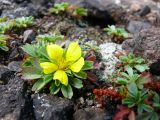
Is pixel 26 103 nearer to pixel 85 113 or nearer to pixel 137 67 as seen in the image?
pixel 85 113

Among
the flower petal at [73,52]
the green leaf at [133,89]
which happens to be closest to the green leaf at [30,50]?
the flower petal at [73,52]

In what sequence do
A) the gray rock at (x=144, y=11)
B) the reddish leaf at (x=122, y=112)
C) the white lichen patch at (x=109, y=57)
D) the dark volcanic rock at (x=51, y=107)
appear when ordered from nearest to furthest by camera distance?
the reddish leaf at (x=122, y=112) < the dark volcanic rock at (x=51, y=107) < the white lichen patch at (x=109, y=57) < the gray rock at (x=144, y=11)

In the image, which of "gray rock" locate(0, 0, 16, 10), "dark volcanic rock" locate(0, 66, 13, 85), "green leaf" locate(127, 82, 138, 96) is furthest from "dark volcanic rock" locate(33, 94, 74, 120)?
"gray rock" locate(0, 0, 16, 10)

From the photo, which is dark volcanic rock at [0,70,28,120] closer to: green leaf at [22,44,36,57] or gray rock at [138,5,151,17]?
green leaf at [22,44,36,57]

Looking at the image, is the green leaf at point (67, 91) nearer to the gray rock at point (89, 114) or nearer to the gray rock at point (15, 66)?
the gray rock at point (89, 114)

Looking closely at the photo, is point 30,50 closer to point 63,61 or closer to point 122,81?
point 63,61

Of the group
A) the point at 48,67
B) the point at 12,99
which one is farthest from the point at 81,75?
the point at 12,99

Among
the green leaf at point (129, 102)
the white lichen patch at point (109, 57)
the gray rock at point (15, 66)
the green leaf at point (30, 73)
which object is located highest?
the green leaf at point (129, 102)
